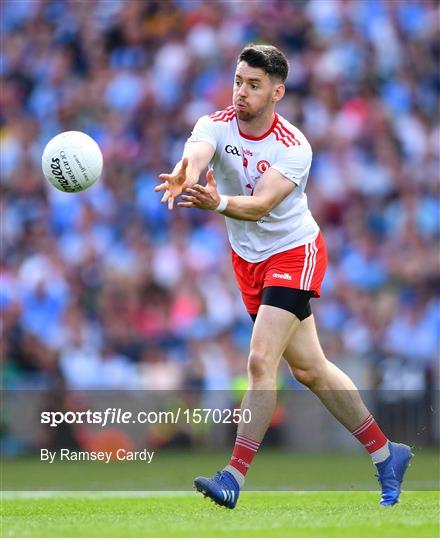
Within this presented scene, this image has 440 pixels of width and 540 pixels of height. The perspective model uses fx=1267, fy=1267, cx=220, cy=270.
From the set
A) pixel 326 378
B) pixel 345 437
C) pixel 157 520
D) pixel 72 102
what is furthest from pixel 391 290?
pixel 157 520

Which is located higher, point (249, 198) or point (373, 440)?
point (249, 198)

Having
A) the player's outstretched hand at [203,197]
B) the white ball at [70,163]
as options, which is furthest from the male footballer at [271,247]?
the white ball at [70,163]

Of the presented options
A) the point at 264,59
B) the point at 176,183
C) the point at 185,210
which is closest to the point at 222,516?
the point at 176,183

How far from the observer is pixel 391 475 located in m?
7.26

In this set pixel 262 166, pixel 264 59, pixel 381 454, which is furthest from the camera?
pixel 381 454

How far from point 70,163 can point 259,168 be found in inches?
46.2

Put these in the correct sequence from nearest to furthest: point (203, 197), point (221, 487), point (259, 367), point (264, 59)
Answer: point (203, 197), point (221, 487), point (259, 367), point (264, 59)

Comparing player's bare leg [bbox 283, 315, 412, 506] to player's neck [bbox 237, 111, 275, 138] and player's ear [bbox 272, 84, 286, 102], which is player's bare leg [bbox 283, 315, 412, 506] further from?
player's ear [bbox 272, 84, 286, 102]

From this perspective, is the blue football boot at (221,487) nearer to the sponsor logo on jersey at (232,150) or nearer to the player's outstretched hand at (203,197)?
the player's outstretched hand at (203,197)

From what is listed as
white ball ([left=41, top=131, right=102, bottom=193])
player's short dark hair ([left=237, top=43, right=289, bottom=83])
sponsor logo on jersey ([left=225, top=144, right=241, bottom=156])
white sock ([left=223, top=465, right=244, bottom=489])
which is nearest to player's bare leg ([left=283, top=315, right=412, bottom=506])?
white sock ([left=223, top=465, right=244, bottom=489])

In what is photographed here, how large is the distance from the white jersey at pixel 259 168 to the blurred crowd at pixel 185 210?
20.4 feet

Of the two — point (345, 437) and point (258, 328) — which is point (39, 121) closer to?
point (345, 437)

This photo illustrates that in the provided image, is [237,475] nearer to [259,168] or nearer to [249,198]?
[249,198]

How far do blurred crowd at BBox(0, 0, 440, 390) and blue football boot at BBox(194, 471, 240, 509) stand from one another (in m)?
6.66
